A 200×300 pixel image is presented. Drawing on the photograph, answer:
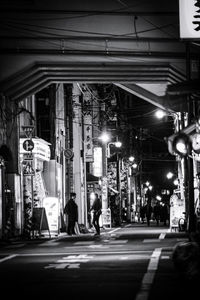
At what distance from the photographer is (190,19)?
19.9m

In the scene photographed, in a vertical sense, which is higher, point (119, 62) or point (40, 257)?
point (119, 62)

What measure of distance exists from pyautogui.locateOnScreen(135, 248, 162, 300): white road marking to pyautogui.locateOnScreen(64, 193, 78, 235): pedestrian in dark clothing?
15.2 metres

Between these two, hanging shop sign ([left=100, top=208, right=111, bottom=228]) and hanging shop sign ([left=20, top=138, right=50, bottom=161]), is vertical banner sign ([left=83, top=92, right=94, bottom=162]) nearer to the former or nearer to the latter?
hanging shop sign ([left=100, top=208, right=111, bottom=228])

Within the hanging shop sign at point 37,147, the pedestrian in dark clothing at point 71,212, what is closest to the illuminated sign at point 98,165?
the hanging shop sign at point 37,147

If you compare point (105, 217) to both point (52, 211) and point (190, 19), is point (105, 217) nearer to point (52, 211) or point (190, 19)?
point (52, 211)

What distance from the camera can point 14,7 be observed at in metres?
28.3

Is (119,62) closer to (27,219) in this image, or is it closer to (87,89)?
(27,219)

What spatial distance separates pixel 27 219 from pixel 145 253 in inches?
603

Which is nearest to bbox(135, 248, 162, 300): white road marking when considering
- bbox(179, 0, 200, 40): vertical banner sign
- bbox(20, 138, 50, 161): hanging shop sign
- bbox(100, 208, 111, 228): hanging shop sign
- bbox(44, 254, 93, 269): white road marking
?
bbox(44, 254, 93, 269): white road marking

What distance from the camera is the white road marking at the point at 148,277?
11008 mm

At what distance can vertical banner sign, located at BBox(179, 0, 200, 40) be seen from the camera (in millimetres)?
19859

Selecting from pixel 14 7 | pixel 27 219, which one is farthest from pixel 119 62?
pixel 27 219

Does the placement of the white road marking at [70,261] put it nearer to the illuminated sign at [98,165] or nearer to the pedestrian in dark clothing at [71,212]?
the pedestrian in dark clothing at [71,212]

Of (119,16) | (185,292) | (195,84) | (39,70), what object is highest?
(119,16)
